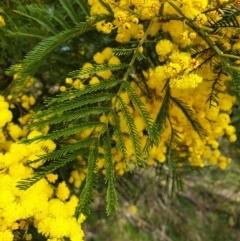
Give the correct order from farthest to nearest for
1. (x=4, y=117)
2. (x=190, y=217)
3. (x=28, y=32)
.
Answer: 1. (x=190, y=217)
2. (x=28, y=32)
3. (x=4, y=117)

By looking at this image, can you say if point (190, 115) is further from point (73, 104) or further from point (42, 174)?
point (42, 174)

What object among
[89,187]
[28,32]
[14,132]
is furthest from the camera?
[14,132]

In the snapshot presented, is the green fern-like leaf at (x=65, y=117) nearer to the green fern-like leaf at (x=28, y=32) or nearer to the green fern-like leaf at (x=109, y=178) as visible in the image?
the green fern-like leaf at (x=109, y=178)

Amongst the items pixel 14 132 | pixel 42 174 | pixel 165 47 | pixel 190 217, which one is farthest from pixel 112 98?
pixel 190 217

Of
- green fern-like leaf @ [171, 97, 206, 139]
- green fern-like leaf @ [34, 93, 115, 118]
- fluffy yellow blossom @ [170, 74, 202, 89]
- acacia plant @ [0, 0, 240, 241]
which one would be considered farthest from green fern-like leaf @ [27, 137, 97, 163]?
green fern-like leaf @ [171, 97, 206, 139]

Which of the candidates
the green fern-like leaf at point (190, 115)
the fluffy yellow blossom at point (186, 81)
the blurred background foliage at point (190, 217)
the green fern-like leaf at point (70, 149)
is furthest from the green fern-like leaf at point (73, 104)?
the blurred background foliage at point (190, 217)

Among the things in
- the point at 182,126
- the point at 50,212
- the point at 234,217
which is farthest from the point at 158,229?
the point at 50,212

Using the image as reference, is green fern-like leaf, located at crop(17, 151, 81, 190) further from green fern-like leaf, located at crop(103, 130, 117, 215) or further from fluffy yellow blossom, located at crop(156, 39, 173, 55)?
fluffy yellow blossom, located at crop(156, 39, 173, 55)
